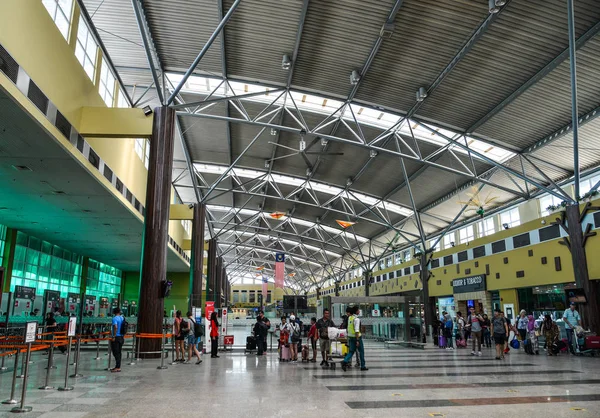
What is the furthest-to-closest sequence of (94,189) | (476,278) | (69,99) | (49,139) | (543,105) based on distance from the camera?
(476,278) < (543,105) < (94,189) < (69,99) < (49,139)

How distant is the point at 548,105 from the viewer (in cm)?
1844

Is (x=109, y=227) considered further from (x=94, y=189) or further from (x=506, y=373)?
(x=506, y=373)

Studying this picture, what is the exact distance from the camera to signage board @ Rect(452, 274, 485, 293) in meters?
29.8

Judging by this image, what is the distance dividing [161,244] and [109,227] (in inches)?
392

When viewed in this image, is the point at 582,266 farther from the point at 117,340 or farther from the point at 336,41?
the point at 117,340

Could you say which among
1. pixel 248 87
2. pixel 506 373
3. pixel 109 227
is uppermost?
pixel 248 87

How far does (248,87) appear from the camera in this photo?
22.1 m

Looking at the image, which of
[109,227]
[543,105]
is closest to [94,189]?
[109,227]

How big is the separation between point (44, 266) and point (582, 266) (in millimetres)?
28290

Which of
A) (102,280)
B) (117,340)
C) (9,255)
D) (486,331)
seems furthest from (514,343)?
(102,280)

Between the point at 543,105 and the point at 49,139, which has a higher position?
the point at 543,105

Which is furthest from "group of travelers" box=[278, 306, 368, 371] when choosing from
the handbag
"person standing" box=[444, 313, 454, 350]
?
the handbag

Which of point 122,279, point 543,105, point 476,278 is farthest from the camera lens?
point 122,279

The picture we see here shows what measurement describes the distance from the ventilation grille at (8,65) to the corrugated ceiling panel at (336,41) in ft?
31.7
